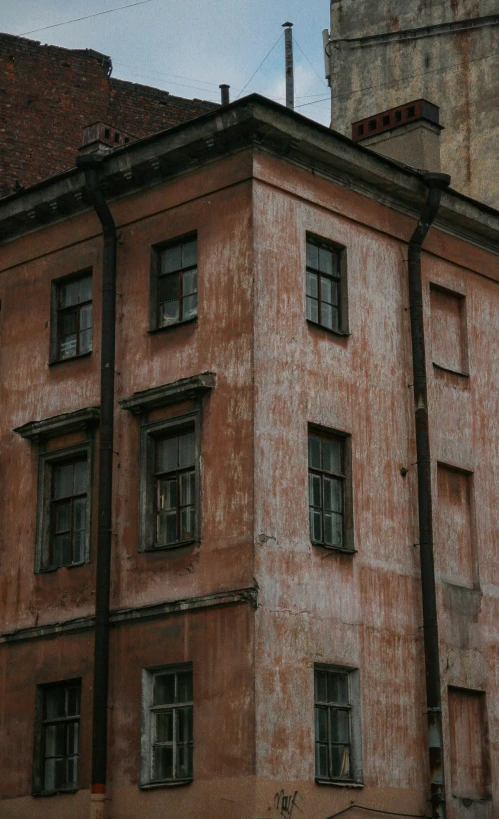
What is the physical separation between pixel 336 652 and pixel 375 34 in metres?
18.2

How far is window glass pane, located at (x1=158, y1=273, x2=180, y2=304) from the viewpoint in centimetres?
2189

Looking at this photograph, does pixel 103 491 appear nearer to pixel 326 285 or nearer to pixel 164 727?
pixel 164 727

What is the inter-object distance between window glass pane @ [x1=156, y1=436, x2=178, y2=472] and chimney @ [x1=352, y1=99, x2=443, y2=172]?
23.4 ft

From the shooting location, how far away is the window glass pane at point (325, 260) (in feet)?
72.3

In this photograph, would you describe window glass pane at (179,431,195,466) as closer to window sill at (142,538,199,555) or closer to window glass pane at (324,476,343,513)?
window sill at (142,538,199,555)

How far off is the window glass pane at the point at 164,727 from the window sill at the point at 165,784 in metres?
0.60

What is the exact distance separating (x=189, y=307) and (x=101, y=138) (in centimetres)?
463

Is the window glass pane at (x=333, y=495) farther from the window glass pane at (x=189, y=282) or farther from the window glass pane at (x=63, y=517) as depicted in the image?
the window glass pane at (x=63, y=517)

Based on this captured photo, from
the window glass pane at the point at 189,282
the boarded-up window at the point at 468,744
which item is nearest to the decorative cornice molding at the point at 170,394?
the window glass pane at the point at 189,282

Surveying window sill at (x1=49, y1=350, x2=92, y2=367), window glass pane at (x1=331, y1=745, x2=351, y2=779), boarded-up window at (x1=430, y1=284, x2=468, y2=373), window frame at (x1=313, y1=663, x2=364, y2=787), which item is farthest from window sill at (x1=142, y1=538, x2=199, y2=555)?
boarded-up window at (x1=430, y1=284, x2=468, y2=373)

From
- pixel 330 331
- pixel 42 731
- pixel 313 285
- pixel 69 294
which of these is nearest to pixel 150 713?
pixel 42 731

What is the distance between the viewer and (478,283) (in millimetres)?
24672

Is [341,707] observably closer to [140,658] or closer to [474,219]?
[140,658]

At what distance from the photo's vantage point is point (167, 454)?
2119 centimetres
